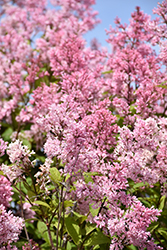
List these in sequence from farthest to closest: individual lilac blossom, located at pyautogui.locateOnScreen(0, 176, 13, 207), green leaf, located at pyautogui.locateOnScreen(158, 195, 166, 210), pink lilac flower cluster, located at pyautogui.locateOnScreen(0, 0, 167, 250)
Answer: green leaf, located at pyautogui.locateOnScreen(158, 195, 166, 210)
individual lilac blossom, located at pyautogui.locateOnScreen(0, 176, 13, 207)
pink lilac flower cluster, located at pyautogui.locateOnScreen(0, 0, 167, 250)

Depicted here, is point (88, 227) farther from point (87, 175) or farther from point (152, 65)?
point (152, 65)

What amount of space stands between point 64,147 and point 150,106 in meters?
1.45

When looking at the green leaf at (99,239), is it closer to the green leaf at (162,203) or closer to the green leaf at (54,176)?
the green leaf at (54,176)

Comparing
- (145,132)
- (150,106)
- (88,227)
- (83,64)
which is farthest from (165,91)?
(88,227)

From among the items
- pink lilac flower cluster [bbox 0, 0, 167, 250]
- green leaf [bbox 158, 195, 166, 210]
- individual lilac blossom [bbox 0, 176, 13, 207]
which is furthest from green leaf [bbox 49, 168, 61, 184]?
green leaf [bbox 158, 195, 166, 210]

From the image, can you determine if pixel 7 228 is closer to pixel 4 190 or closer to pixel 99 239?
pixel 4 190

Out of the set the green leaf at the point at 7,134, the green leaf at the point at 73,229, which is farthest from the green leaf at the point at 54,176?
the green leaf at the point at 7,134

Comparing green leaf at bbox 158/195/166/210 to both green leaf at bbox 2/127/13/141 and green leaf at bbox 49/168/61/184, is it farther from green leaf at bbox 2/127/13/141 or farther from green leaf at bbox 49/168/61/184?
green leaf at bbox 2/127/13/141

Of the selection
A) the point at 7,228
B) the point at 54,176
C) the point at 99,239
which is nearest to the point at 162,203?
the point at 99,239

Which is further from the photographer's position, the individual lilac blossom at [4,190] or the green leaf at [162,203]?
the green leaf at [162,203]

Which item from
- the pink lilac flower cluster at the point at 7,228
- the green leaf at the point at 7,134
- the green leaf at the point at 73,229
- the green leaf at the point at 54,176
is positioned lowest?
the green leaf at the point at 73,229

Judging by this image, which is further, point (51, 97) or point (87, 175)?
point (51, 97)

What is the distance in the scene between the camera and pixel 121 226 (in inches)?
66.4

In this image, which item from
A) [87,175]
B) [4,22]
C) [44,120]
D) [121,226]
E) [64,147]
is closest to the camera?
[121,226]
